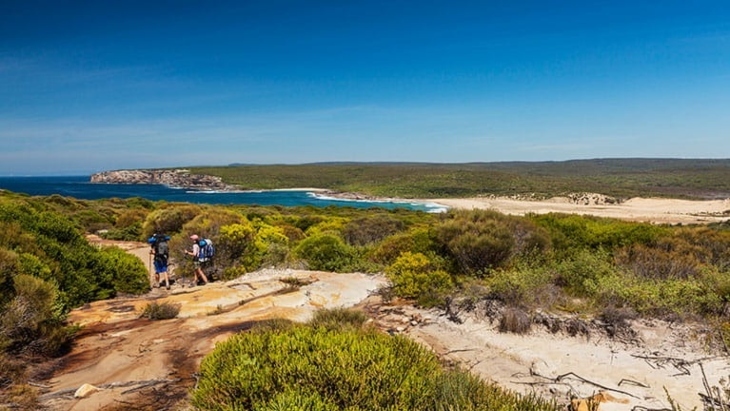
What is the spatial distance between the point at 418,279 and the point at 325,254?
5.87m

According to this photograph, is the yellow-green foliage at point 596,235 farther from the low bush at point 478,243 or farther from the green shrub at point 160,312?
the green shrub at point 160,312

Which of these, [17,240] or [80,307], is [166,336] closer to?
[80,307]

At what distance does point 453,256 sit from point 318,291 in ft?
11.8

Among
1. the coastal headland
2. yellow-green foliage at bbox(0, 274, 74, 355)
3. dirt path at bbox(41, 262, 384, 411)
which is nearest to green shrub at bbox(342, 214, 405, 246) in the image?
dirt path at bbox(41, 262, 384, 411)

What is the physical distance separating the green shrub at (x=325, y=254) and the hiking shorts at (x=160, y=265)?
13.9ft

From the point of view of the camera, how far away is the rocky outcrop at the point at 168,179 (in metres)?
133

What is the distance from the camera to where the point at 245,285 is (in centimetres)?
1093

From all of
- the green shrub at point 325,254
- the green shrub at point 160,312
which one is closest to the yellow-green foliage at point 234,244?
the green shrub at point 325,254

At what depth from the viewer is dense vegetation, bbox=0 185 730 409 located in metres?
6.08

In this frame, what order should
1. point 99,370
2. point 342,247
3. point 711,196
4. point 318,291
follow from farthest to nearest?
point 711,196
point 342,247
point 318,291
point 99,370

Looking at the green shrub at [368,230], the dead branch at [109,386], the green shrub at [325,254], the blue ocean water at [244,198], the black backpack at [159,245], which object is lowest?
the blue ocean water at [244,198]

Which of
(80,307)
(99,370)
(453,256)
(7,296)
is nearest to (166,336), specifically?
(99,370)

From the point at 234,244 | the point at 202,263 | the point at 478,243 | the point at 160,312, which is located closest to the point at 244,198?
the point at 234,244

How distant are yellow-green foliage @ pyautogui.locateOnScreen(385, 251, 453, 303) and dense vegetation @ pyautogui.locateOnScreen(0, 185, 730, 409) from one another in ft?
0.08
